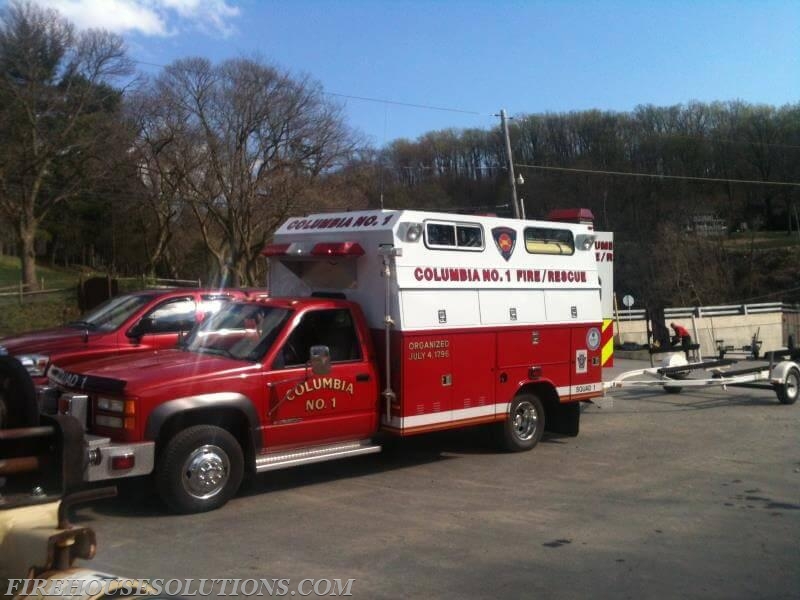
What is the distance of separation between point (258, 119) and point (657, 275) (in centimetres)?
3313

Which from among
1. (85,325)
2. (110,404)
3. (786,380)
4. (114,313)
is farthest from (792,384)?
(110,404)

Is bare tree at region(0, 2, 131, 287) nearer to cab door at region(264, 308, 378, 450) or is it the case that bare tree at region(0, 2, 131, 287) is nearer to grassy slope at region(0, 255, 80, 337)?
grassy slope at region(0, 255, 80, 337)

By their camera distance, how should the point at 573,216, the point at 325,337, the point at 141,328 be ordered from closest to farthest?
the point at 325,337 → the point at 141,328 → the point at 573,216

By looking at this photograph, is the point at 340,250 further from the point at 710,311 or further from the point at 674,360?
the point at 710,311

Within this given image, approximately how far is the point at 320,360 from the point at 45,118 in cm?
3345

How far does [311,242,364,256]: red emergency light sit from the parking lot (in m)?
2.41

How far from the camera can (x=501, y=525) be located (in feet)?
22.4

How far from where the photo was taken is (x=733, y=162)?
244ft

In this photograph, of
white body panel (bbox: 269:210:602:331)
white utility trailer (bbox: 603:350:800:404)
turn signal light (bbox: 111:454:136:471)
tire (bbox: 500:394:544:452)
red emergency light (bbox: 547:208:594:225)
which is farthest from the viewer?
white utility trailer (bbox: 603:350:800:404)

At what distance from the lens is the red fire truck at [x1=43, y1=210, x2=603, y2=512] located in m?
6.95

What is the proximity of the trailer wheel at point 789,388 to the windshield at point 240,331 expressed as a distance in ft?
32.6

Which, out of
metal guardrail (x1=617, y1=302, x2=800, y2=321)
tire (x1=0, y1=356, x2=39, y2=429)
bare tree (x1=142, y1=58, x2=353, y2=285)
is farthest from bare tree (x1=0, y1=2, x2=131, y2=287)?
tire (x1=0, y1=356, x2=39, y2=429)

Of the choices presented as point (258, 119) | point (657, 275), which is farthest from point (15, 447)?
point (657, 275)

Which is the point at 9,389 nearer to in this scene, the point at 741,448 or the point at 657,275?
the point at 741,448
